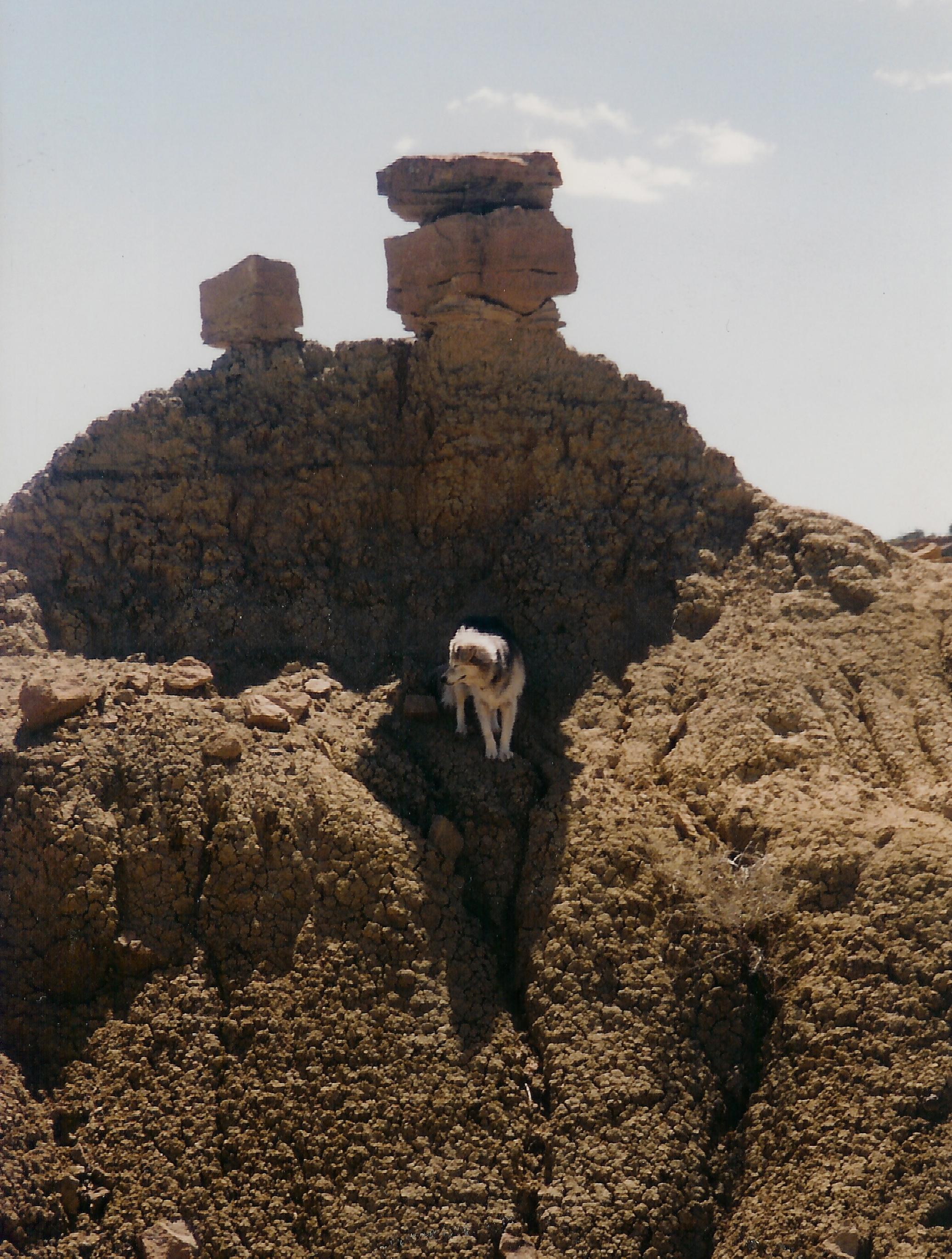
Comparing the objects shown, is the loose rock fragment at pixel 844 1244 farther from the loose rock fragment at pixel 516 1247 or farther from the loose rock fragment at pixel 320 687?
the loose rock fragment at pixel 320 687

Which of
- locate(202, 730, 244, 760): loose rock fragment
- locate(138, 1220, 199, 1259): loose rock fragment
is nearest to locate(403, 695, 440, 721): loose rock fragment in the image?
locate(202, 730, 244, 760): loose rock fragment

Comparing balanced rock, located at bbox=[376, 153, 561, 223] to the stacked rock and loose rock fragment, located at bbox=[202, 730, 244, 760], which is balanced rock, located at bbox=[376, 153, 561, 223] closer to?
the stacked rock

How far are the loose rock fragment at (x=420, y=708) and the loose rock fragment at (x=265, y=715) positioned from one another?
104cm

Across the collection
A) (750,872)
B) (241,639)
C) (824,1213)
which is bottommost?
(824,1213)

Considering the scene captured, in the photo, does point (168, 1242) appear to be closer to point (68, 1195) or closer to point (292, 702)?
point (68, 1195)

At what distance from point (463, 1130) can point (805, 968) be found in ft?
8.32

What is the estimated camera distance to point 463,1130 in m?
7.76

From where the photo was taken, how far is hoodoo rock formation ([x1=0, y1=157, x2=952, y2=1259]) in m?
7.40

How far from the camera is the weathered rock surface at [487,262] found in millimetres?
11008

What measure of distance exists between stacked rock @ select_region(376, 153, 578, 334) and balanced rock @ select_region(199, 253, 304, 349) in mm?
972

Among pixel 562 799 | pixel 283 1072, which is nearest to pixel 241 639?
pixel 562 799

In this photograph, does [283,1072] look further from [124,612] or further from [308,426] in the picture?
[308,426]

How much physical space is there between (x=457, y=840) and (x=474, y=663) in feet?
4.49

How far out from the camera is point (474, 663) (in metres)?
9.12
